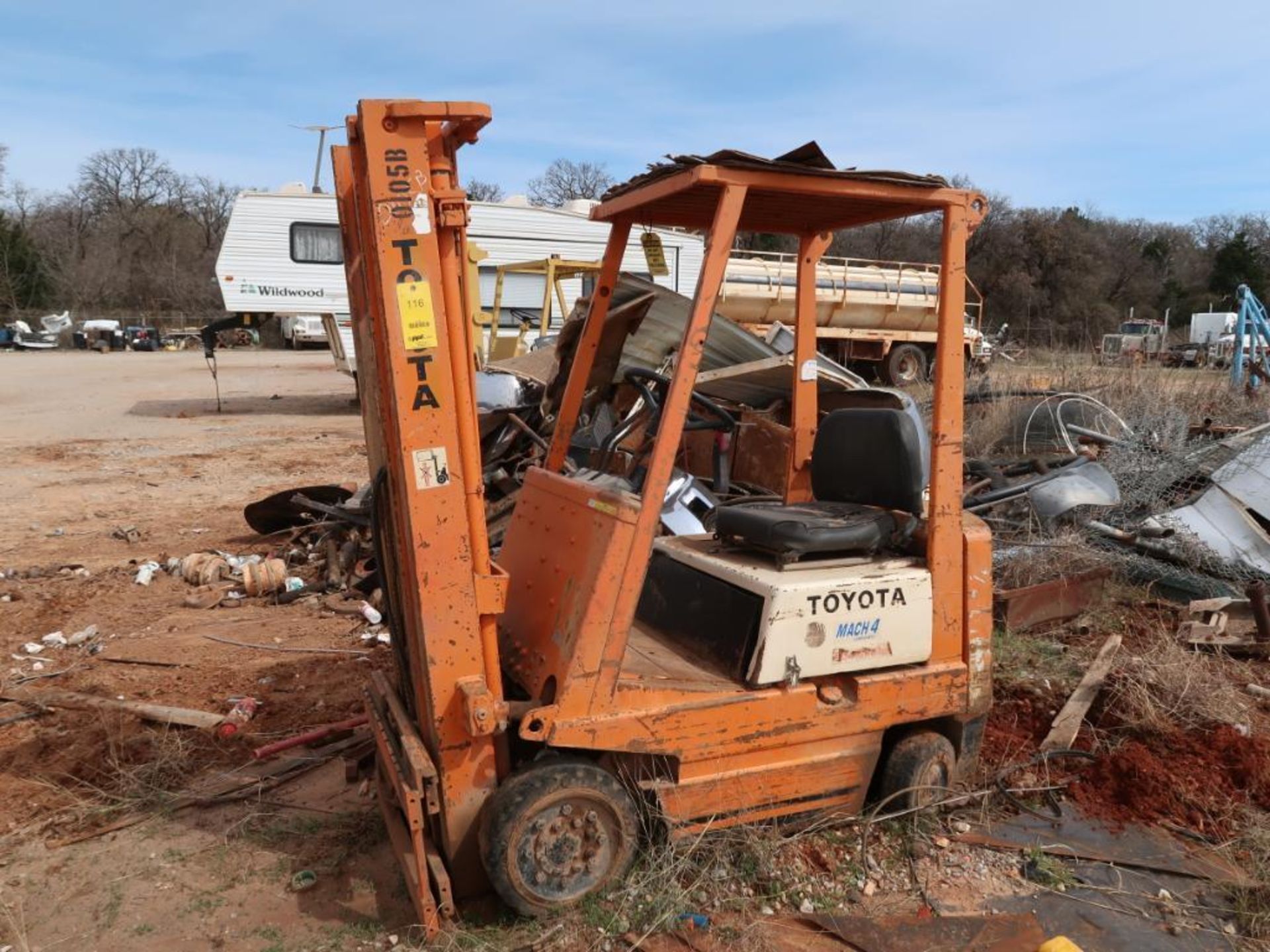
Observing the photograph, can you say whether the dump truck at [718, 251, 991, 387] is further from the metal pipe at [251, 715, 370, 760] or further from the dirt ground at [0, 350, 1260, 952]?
the metal pipe at [251, 715, 370, 760]

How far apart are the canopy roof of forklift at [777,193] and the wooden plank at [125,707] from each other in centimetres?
298

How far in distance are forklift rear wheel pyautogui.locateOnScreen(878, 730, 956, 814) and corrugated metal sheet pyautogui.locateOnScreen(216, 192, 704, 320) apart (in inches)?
506

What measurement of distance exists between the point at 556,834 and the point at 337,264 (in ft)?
52.3

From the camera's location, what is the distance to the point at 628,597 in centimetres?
291

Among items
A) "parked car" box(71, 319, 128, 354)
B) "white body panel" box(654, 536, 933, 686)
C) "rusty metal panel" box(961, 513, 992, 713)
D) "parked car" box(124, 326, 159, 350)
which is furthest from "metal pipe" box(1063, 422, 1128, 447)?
"parked car" box(71, 319, 128, 354)

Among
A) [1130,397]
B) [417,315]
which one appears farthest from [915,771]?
[1130,397]

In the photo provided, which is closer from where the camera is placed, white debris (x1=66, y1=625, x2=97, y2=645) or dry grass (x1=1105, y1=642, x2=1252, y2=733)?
dry grass (x1=1105, y1=642, x2=1252, y2=733)

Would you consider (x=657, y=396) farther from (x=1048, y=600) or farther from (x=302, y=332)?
(x=302, y=332)

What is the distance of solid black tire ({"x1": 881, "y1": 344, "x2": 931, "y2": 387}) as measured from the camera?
19.0 m

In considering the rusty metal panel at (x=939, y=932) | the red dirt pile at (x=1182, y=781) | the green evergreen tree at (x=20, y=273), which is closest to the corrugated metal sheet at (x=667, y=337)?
the red dirt pile at (x=1182, y=781)

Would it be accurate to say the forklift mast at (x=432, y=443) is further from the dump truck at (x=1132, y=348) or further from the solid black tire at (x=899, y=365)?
the solid black tire at (x=899, y=365)

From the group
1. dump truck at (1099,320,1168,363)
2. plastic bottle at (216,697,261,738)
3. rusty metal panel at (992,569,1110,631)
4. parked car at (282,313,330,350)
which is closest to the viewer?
plastic bottle at (216,697,261,738)

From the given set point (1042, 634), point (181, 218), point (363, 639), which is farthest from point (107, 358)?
point (1042, 634)

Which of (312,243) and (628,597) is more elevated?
(312,243)
